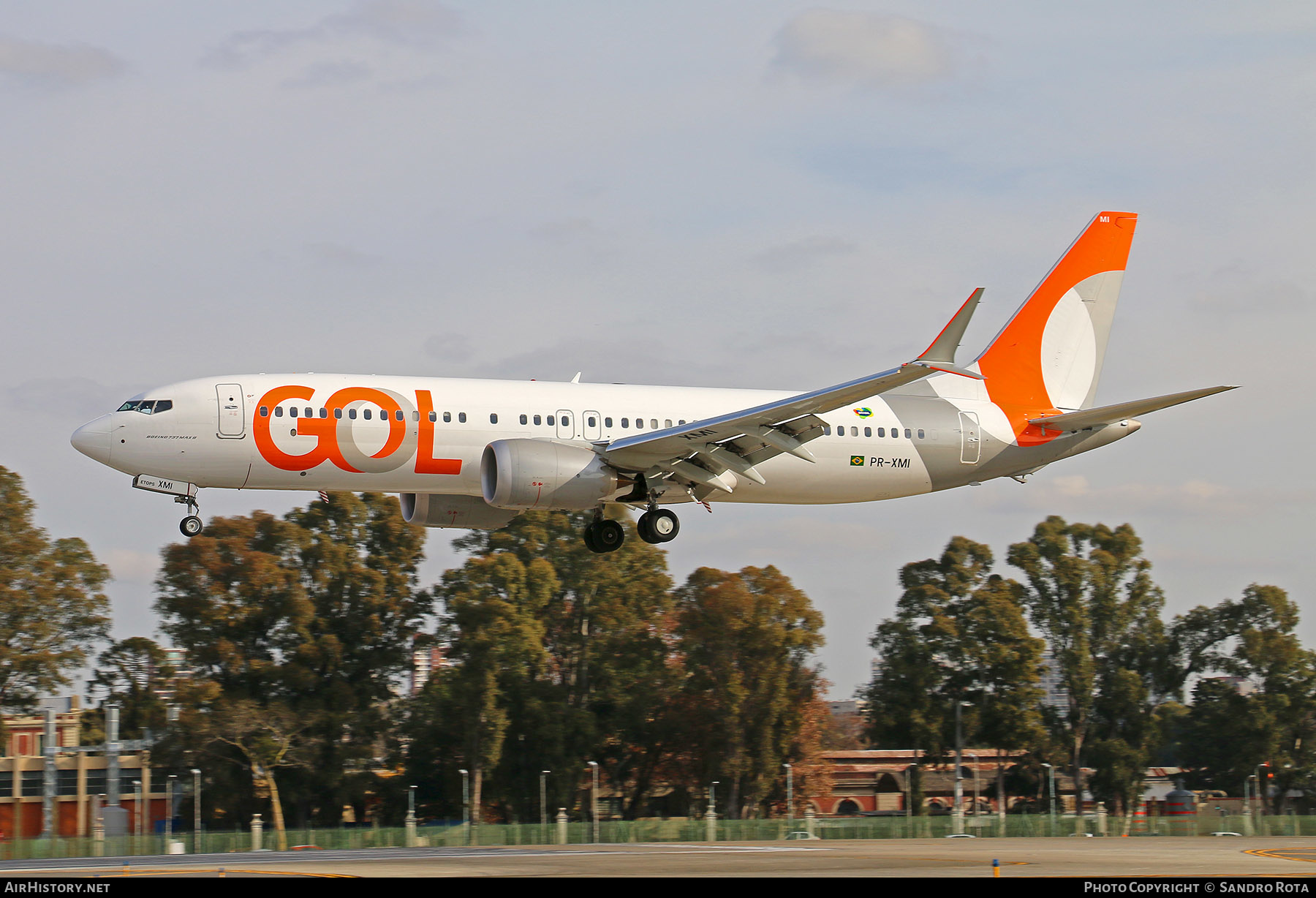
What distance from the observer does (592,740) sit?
83.7 meters

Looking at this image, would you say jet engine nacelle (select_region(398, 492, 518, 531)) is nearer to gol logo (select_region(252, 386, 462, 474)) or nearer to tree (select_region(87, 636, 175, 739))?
gol logo (select_region(252, 386, 462, 474))

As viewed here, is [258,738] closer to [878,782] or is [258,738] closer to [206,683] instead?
[206,683]

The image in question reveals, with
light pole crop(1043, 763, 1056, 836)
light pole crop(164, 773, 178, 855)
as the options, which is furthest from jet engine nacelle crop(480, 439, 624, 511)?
light pole crop(1043, 763, 1056, 836)

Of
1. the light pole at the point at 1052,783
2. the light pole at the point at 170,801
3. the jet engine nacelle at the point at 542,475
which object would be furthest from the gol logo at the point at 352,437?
the light pole at the point at 1052,783

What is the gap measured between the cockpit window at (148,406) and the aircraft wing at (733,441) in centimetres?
1030

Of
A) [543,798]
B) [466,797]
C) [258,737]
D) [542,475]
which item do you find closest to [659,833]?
[543,798]

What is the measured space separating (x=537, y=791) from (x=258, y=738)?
15237 mm

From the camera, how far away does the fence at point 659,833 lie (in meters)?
55.4

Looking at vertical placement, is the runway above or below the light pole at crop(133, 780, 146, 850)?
above

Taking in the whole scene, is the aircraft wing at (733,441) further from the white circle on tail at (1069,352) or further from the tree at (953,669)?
the tree at (953,669)

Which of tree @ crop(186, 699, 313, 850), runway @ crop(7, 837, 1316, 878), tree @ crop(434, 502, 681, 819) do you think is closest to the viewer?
runway @ crop(7, 837, 1316, 878)

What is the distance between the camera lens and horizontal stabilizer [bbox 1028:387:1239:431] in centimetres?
3478

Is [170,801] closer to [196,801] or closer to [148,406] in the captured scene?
[196,801]
